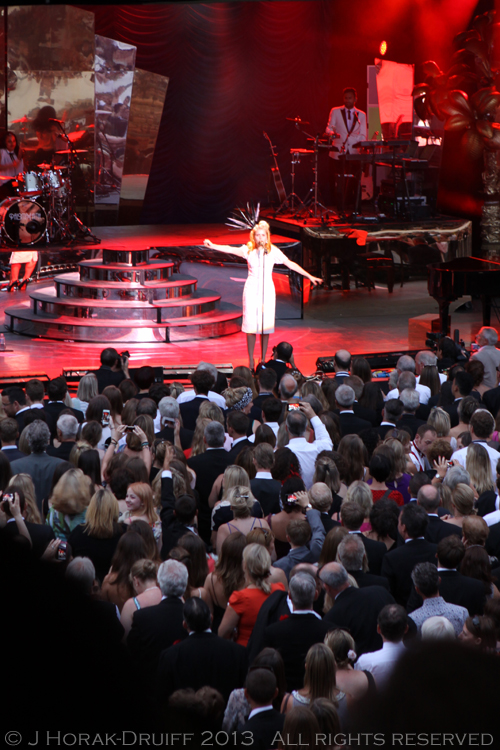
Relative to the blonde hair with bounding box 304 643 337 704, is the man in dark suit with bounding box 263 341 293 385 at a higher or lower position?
higher

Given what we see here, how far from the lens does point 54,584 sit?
0.48 metres

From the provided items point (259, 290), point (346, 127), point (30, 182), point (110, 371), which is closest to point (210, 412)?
point (110, 371)

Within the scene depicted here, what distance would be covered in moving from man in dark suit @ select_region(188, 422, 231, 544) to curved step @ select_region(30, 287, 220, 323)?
698cm

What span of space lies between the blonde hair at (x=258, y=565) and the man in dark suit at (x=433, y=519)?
1050mm

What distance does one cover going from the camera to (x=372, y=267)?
14.8 metres

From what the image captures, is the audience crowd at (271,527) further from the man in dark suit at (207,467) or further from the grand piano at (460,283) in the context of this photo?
the grand piano at (460,283)

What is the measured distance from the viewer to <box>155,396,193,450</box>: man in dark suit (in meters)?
6.05

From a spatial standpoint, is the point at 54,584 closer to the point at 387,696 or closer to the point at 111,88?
the point at 387,696

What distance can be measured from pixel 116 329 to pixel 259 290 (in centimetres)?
312

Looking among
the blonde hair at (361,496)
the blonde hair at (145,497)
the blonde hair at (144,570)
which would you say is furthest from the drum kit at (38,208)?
the blonde hair at (144,570)

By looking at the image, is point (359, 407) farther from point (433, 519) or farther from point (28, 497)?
point (28, 497)

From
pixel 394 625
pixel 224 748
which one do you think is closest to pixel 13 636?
pixel 224 748

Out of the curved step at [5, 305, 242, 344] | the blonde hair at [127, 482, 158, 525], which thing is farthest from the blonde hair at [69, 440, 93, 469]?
the curved step at [5, 305, 242, 344]

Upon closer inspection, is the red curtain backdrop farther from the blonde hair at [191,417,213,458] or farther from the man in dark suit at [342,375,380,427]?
the blonde hair at [191,417,213,458]
